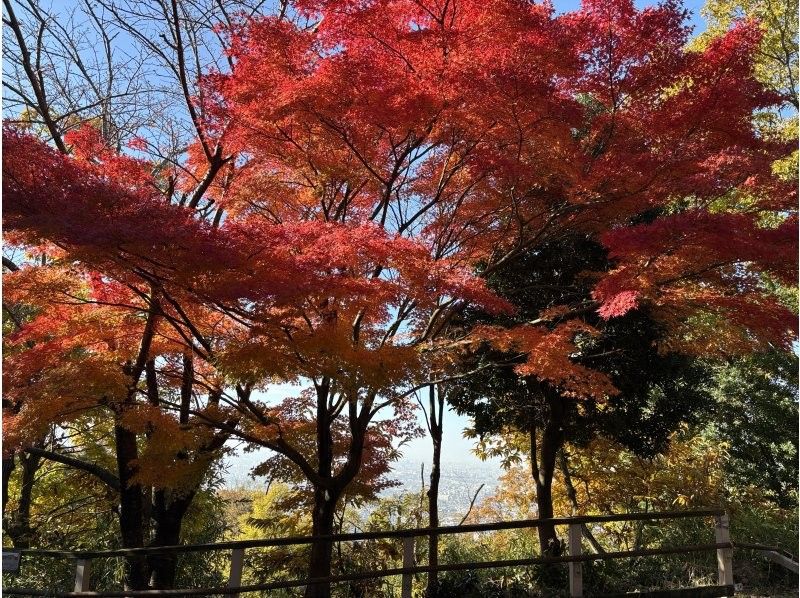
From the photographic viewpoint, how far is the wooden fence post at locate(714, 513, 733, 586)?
20.9 ft

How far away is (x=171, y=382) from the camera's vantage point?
918 centimetres

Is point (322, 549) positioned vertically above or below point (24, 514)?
below

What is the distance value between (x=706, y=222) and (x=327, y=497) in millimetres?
5316

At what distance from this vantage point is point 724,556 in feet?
21.2

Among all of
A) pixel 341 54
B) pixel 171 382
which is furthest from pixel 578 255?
pixel 171 382

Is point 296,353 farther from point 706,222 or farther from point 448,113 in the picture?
point 706,222

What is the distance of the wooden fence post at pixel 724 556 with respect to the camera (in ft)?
20.9

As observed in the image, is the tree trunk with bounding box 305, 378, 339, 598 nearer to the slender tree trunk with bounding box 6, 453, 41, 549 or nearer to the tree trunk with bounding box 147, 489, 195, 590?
the tree trunk with bounding box 147, 489, 195, 590

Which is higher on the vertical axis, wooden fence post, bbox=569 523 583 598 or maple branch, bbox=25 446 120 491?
maple branch, bbox=25 446 120 491

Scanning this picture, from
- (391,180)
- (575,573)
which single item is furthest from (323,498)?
(391,180)

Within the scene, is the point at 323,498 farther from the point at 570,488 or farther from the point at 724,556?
the point at 570,488

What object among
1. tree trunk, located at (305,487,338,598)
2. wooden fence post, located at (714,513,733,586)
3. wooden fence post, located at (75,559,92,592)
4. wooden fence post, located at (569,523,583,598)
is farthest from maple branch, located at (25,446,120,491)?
wooden fence post, located at (714,513,733,586)

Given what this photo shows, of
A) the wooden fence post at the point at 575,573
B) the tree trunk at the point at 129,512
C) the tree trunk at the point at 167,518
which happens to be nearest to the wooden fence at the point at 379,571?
the wooden fence post at the point at 575,573

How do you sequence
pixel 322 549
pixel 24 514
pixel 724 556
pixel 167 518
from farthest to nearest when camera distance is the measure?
pixel 24 514
pixel 167 518
pixel 322 549
pixel 724 556
